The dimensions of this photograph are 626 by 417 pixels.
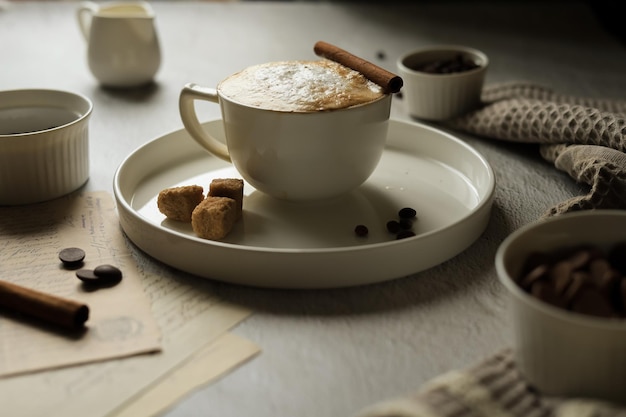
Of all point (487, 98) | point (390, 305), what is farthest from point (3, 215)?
point (487, 98)

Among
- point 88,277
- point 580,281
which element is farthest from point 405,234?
point 88,277

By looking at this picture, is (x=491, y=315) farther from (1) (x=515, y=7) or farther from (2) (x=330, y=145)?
(1) (x=515, y=7)

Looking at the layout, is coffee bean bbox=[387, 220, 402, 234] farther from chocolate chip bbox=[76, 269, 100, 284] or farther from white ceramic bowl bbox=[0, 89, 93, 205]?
white ceramic bowl bbox=[0, 89, 93, 205]

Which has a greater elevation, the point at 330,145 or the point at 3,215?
the point at 330,145

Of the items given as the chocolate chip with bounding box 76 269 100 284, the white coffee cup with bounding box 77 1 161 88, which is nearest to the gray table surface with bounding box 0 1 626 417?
the white coffee cup with bounding box 77 1 161 88

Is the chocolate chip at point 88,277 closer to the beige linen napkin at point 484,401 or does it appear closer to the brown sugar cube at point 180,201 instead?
the brown sugar cube at point 180,201

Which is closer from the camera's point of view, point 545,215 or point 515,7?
point 545,215
